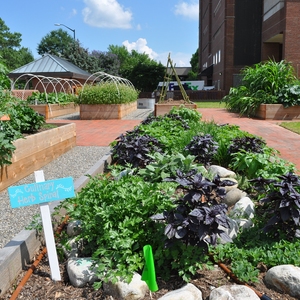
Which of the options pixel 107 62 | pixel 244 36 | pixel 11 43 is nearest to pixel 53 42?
pixel 11 43

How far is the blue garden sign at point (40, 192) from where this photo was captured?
2.71 meters

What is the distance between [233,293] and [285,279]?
388mm

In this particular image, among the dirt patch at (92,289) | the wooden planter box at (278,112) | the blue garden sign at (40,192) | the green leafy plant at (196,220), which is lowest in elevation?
the wooden planter box at (278,112)

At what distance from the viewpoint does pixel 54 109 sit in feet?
58.4

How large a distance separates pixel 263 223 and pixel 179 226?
3.53ft

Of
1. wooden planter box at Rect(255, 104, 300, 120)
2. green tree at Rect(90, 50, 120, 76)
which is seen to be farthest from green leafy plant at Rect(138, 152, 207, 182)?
green tree at Rect(90, 50, 120, 76)

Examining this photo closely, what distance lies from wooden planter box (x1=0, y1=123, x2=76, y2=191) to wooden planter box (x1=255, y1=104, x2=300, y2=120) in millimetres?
8154

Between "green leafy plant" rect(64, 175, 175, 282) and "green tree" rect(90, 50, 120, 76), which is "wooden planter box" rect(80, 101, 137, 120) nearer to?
"green leafy plant" rect(64, 175, 175, 282)

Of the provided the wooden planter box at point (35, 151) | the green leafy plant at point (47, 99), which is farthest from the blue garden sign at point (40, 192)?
the green leafy plant at point (47, 99)

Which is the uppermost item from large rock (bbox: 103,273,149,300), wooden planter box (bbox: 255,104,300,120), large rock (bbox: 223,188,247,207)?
large rock (bbox: 223,188,247,207)

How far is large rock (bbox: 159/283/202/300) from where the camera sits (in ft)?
7.97

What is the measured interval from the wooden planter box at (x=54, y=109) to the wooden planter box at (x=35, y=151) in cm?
850

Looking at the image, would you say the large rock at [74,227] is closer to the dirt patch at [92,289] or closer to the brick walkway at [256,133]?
the dirt patch at [92,289]

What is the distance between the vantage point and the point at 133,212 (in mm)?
3035
